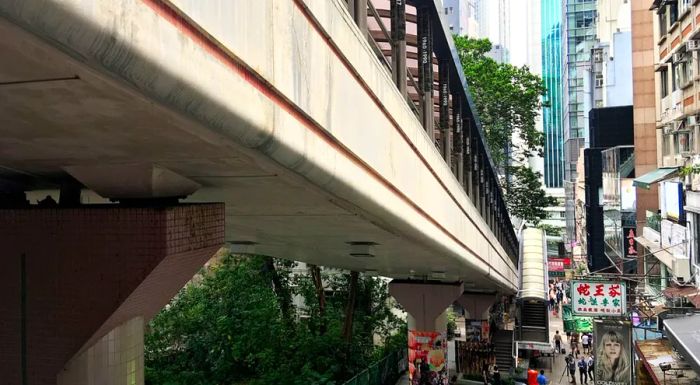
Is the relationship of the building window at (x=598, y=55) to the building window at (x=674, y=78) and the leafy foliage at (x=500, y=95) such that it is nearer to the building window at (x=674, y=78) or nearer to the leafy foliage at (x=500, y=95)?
the leafy foliage at (x=500, y=95)

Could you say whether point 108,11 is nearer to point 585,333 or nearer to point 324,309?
point 324,309

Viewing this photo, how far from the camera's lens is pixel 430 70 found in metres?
8.95

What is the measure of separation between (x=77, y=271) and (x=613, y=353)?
14.7 meters

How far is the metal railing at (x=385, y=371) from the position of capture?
17.5 meters

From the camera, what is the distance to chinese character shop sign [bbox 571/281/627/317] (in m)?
16.6

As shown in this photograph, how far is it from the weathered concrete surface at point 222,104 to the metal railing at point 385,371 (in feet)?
38.2

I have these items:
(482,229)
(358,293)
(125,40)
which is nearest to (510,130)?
(358,293)

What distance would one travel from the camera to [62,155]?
12.3ft

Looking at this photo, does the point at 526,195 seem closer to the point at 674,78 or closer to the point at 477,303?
the point at 477,303

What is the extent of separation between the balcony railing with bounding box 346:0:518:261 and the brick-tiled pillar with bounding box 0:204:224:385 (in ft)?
8.81

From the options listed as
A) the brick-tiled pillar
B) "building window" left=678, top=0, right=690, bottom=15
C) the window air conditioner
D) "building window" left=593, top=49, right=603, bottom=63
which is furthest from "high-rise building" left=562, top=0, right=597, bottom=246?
the brick-tiled pillar

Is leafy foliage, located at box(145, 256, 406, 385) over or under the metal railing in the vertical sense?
over

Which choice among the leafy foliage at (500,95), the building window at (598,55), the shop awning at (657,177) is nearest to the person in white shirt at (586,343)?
the shop awning at (657,177)

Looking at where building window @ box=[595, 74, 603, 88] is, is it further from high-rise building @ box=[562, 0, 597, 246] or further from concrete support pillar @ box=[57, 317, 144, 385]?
concrete support pillar @ box=[57, 317, 144, 385]
